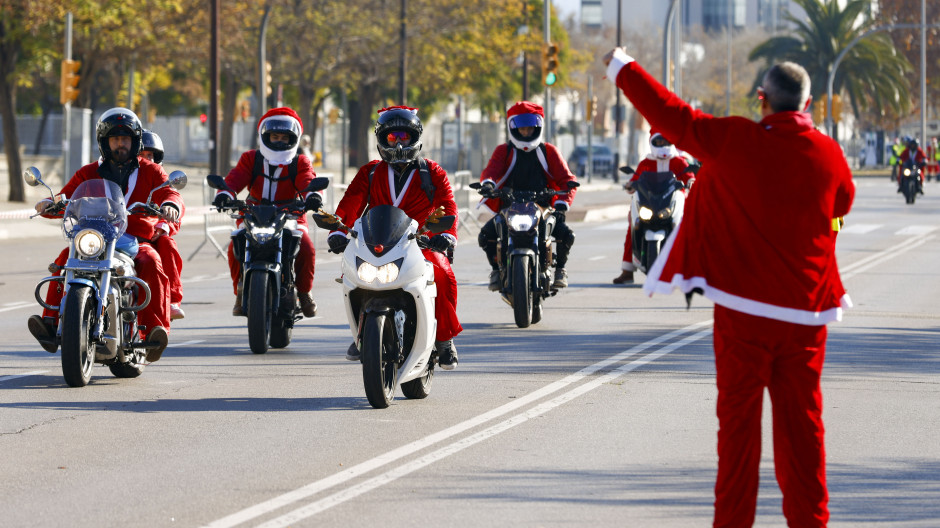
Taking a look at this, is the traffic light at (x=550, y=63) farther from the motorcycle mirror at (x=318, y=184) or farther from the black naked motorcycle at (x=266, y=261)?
the motorcycle mirror at (x=318, y=184)

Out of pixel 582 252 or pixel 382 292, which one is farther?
pixel 582 252

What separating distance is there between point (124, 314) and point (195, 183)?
→ 134 ft

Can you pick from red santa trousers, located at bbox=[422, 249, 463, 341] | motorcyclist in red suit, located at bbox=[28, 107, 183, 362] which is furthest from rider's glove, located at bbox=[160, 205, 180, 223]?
red santa trousers, located at bbox=[422, 249, 463, 341]

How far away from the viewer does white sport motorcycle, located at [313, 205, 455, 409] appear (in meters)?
9.01

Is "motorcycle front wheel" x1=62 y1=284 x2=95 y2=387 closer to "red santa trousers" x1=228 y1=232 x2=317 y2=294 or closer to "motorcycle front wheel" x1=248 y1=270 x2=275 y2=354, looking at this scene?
"motorcycle front wheel" x1=248 y1=270 x2=275 y2=354

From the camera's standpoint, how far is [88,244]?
975 cm

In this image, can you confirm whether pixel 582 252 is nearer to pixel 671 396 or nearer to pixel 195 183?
pixel 671 396

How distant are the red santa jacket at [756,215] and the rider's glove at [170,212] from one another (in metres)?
4.98

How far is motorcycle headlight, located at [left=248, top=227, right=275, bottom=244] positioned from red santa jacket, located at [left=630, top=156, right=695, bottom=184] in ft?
22.9

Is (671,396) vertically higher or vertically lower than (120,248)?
lower

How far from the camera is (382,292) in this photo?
30.1ft

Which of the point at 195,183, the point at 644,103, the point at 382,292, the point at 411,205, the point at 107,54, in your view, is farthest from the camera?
the point at 195,183

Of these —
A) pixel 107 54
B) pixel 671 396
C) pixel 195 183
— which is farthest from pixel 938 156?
pixel 671 396

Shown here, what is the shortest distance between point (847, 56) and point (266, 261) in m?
68.9
